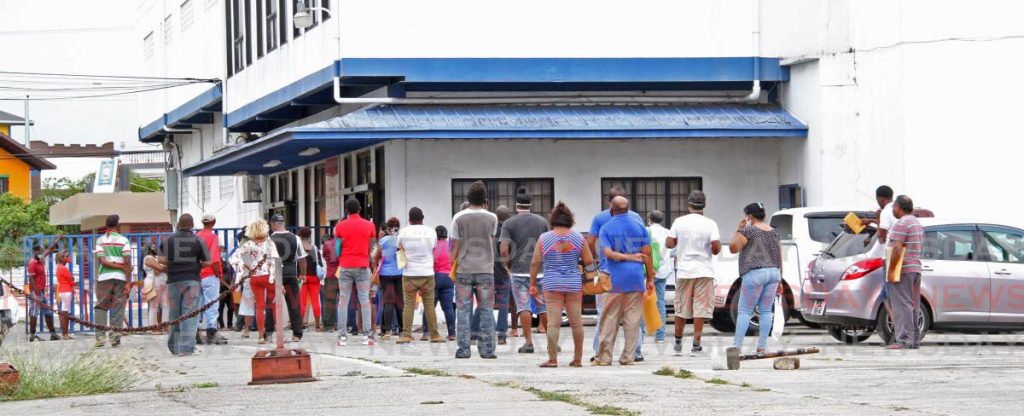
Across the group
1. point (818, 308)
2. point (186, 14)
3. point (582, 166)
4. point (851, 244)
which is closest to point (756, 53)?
point (582, 166)

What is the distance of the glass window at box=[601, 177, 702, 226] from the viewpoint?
27.9 meters

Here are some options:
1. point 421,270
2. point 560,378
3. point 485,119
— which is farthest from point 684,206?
point 560,378

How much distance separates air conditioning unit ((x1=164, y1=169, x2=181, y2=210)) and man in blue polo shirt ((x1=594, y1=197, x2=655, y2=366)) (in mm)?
32218

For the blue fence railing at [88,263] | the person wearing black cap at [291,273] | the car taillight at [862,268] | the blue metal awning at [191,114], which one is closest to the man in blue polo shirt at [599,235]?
the car taillight at [862,268]

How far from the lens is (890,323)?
18.0 metres

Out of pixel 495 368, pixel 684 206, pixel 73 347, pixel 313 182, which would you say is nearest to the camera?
pixel 495 368

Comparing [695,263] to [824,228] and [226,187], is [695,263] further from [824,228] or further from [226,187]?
[226,187]

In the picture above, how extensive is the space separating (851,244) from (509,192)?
9.61m

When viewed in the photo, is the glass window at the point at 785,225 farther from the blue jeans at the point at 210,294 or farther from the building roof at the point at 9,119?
the building roof at the point at 9,119

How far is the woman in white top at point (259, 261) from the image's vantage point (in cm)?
2028

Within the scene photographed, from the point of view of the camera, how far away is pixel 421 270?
62.6 ft

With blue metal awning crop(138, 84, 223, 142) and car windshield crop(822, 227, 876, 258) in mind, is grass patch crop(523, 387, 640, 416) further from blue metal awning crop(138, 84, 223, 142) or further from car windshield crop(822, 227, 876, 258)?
blue metal awning crop(138, 84, 223, 142)

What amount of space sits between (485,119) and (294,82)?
15.4 ft

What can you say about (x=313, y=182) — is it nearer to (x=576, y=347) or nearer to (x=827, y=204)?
(x=827, y=204)
